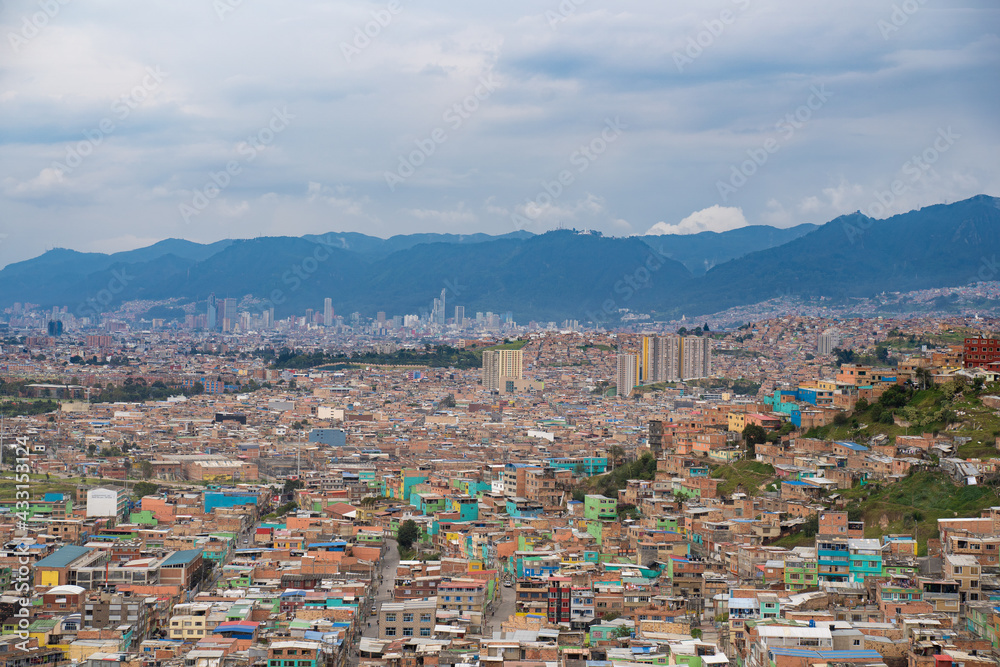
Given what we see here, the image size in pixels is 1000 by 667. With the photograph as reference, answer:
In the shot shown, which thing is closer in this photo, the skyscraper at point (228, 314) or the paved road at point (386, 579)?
the paved road at point (386, 579)

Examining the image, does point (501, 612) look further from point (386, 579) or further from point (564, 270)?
point (564, 270)

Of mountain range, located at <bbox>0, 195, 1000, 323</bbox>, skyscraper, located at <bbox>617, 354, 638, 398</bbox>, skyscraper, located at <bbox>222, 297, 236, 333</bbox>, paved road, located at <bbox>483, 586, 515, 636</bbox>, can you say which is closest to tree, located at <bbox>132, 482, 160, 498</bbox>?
paved road, located at <bbox>483, 586, 515, 636</bbox>

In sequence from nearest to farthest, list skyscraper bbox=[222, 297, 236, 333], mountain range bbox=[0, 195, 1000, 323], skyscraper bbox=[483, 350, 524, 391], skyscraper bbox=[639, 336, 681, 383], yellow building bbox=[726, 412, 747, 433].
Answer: yellow building bbox=[726, 412, 747, 433] → skyscraper bbox=[639, 336, 681, 383] → skyscraper bbox=[483, 350, 524, 391] → skyscraper bbox=[222, 297, 236, 333] → mountain range bbox=[0, 195, 1000, 323]

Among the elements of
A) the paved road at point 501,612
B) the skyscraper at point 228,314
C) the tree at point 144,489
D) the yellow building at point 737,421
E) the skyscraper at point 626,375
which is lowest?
the paved road at point 501,612

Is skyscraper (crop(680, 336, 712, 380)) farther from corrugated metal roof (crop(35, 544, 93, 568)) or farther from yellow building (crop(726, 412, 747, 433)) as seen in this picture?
corrugated metal roof (crop(35, 544, 93, 568))

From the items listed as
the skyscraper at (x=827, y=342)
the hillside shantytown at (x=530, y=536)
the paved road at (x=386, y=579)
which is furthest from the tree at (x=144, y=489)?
the skyscraper at (x=827, y=342)

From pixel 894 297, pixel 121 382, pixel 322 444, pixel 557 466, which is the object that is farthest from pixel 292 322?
pixel 557 466

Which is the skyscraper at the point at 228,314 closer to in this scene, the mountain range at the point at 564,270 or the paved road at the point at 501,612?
the mountain range at the point at 564,270

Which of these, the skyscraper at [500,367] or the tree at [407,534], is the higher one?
the skyscraper at [500,367]
